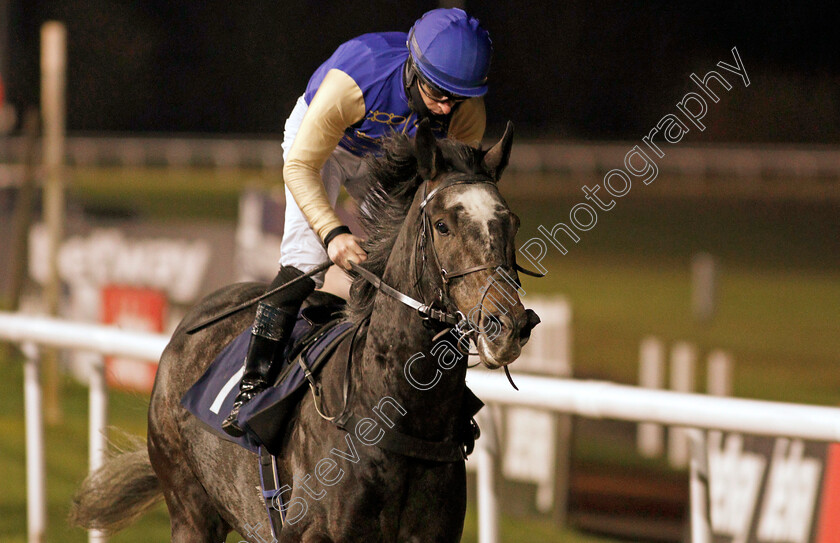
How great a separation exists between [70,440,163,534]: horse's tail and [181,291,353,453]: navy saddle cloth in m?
0.62

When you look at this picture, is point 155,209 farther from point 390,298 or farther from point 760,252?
point 390,298

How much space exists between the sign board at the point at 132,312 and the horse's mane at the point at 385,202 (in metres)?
5.47

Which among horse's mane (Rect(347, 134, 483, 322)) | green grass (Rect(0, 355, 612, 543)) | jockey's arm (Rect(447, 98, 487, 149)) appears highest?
jockey's arm (Rect(447, 98, 487, 149))

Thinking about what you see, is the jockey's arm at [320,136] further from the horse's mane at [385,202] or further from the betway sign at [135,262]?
the betway sign at [135,262]

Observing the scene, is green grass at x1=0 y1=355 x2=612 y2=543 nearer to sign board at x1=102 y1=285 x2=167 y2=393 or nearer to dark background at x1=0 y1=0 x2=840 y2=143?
sign board at x1=102 y1=285 x2=167 y2=393

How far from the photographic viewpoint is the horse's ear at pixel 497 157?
7.23ft

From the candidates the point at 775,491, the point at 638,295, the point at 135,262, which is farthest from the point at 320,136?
the point at 638,295

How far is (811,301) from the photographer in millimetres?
13867

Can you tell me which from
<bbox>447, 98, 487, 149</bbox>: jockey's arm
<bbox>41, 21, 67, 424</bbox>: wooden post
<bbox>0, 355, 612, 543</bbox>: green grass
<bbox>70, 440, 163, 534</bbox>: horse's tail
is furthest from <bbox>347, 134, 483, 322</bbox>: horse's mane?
<bbox>41, 21, 67, 424</bbox>: wooden post

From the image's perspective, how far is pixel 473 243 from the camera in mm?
1991

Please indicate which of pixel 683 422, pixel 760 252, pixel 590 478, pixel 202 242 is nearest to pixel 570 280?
pixel 760 252

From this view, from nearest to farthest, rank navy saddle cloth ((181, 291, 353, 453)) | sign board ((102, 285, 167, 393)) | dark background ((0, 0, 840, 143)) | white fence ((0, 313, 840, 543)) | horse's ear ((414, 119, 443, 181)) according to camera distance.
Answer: horse's ear ((414, 119, 443, 181)) < navy saddle cloth ((181, 291, 353, 453)) < white fence ((0, 313, 840, 543)) < sign board ((102, 285, 167, 393)) < dark background ((0, 0, 840, 143))

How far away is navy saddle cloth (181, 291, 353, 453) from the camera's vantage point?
2.45 metres

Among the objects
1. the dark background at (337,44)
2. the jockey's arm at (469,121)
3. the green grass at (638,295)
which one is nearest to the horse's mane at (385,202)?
the jockey's arm at (469,121)
